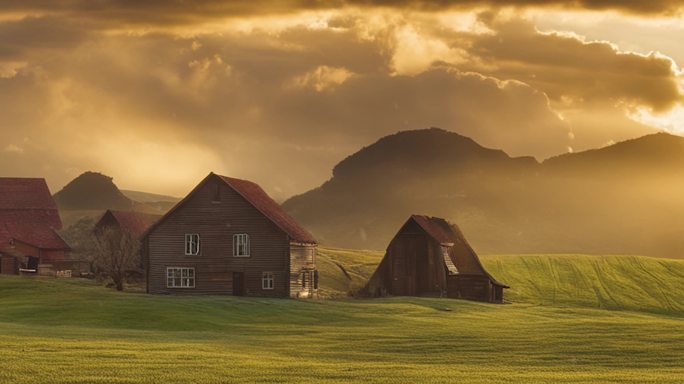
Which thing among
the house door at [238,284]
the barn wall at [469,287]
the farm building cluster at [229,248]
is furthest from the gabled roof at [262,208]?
the barn wall at [469,287]

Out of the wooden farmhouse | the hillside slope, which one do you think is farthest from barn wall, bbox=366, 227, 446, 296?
the wooden farmhouse

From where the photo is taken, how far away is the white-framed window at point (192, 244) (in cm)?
9850

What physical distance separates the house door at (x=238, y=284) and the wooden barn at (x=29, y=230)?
30835mm

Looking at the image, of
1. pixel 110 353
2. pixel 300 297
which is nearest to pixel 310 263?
pixel 300 297

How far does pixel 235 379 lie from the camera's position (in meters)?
35.1

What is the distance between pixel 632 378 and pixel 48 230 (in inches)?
3858

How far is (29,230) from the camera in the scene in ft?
411

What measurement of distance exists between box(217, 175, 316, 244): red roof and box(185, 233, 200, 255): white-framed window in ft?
18.0

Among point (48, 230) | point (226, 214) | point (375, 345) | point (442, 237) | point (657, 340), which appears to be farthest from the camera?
point (48, 230)

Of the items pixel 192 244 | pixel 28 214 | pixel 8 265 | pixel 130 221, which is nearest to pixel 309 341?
pixel 192 244

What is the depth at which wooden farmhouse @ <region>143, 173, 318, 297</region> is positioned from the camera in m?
96.8

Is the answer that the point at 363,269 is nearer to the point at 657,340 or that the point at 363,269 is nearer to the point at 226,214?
the point at 226,214

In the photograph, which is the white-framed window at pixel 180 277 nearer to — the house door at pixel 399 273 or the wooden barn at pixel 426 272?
the wooden barn at pixel 426 272

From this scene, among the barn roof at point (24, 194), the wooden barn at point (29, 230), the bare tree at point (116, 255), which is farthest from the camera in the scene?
the barn roof at point (24, 194)
